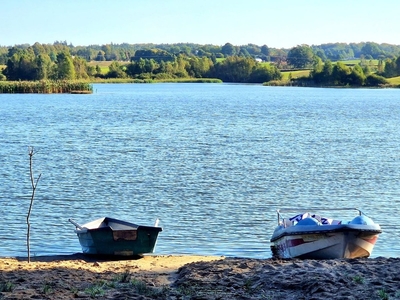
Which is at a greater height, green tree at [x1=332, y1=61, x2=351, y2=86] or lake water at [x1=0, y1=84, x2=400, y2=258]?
lake water at [x1=0, y1=84, x2=400, y2=258]

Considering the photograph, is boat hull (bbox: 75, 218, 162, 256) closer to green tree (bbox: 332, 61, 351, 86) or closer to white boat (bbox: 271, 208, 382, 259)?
white boat (bbox: 271, 208, 382, 259)

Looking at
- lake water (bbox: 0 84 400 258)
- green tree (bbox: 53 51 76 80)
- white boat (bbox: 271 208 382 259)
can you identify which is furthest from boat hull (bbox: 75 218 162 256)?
green tree (bbox: 53 51 76 80)

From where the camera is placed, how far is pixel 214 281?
1423cm

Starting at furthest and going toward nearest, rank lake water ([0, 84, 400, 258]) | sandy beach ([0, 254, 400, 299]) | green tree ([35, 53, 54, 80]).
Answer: green tree ([35, 53, 54, 80]), lake water ([0, 84, 400, 258]), sandy beach ([0, 254, 400, 299])

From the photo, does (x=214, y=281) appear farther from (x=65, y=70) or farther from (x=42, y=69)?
(x=42, y=69)

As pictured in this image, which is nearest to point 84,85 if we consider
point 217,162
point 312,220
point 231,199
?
point 217,162

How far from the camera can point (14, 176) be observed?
3494 centimetres

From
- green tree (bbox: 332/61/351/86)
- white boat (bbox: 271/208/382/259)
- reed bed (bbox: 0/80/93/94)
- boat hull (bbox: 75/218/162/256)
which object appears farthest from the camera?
green tree (bbox: 332/61/351/86)

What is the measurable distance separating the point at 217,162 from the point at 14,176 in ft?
37.1

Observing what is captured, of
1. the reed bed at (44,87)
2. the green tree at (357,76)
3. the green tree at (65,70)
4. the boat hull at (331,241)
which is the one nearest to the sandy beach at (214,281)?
the boat hull at (331,241)

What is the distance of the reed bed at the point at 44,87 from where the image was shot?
134 m

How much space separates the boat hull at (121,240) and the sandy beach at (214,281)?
1.89 meters

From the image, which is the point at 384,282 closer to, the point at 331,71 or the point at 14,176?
the point at 14,176

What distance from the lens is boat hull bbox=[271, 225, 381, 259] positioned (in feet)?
58.4
